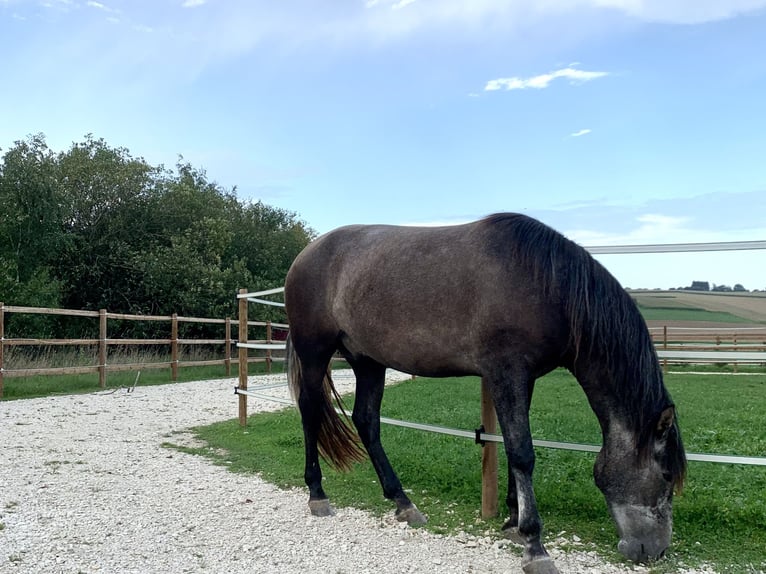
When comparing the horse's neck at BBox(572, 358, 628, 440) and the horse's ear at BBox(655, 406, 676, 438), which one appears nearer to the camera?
the horse's ear at BBox(655, 406, 676, 438)

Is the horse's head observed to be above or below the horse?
below

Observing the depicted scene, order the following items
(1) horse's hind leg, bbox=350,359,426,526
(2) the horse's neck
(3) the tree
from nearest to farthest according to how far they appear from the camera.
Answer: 1. (2) the horse's neck
2. (1) horse's hind leg, bbox=350,359,426,526
3. (3) the tree

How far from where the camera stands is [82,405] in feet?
28.3

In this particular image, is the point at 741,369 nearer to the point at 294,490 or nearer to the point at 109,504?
the point at 294,490

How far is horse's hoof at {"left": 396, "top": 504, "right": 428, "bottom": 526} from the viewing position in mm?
3451

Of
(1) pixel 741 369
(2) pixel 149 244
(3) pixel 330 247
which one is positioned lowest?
(1) pixel 741 369

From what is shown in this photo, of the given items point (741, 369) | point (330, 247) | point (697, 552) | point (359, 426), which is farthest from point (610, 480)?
point (741, 369)

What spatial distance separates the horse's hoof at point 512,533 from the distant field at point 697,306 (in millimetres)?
1300

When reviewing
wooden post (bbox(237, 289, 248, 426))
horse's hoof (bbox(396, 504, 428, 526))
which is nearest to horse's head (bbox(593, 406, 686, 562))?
horse's hoof (bbox(396, 504, 428, 526))

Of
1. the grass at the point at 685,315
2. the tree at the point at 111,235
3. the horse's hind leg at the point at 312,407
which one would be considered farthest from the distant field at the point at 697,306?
the tree at the point at 111,235

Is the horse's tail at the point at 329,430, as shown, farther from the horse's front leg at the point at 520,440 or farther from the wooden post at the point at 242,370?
the wooden post at the point at 242,370

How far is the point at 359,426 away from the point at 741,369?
49.1 ft

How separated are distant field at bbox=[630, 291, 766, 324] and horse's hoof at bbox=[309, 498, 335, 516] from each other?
7.02 feet

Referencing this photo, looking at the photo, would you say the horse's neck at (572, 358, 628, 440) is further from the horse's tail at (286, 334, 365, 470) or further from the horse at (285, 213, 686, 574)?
the horse's tail at (286, 334, 365, 470)
